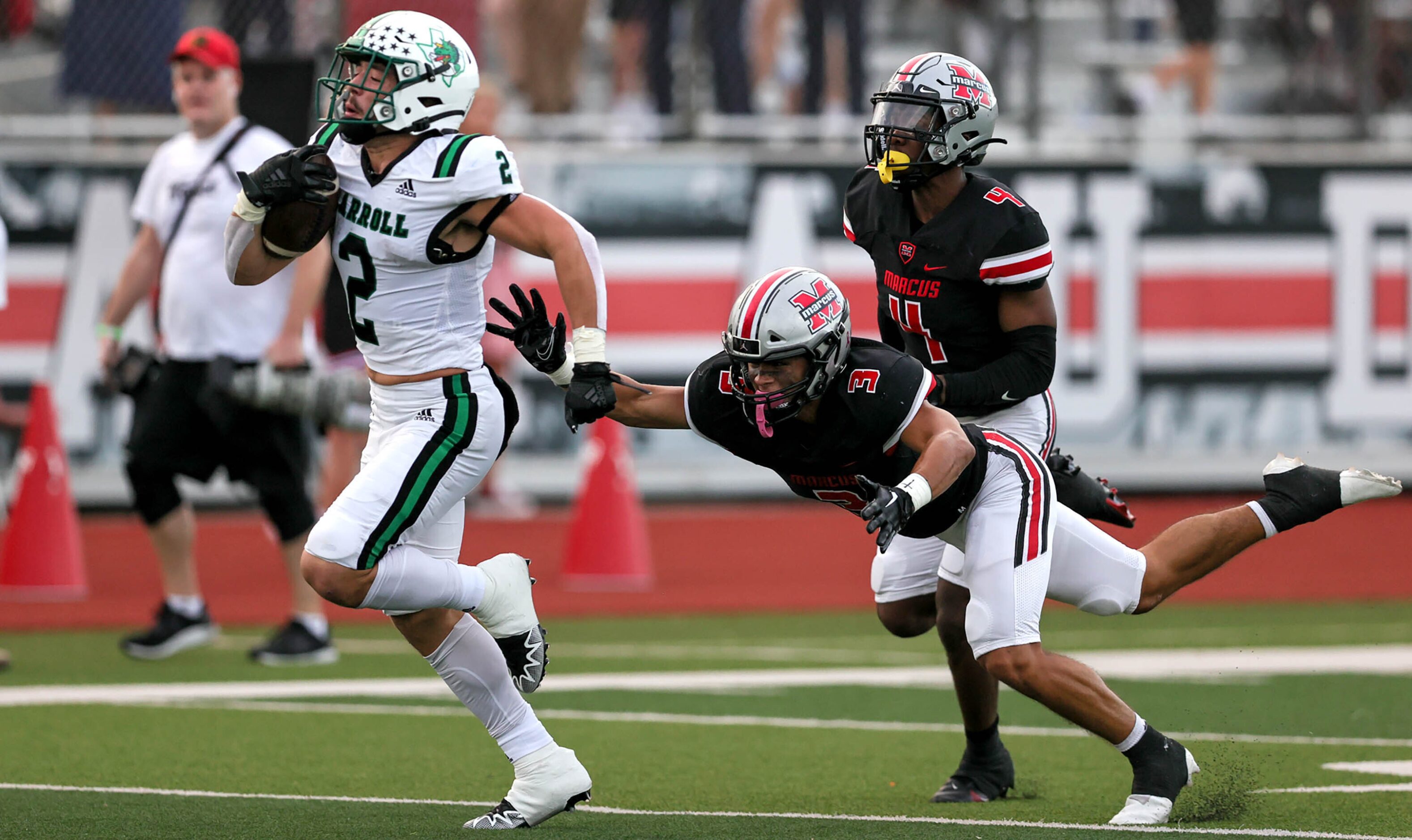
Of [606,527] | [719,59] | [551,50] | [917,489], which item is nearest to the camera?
[917,489]

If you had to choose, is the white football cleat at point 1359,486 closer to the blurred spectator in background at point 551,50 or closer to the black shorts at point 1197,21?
the blurred spectator in background at point 551,50

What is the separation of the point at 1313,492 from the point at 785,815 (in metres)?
1.78

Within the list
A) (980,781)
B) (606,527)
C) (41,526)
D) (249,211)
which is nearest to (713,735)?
(980,781)

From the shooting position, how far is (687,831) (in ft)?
15.0

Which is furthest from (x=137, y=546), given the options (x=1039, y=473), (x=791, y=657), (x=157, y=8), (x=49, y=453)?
(x=1039, y=473)

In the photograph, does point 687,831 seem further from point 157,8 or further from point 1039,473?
point 157,8

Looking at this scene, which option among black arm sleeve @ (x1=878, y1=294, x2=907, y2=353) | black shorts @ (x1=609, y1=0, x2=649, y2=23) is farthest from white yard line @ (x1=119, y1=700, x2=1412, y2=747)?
black shorts @ (x1=609, y1=0, x2=649, y2=23)

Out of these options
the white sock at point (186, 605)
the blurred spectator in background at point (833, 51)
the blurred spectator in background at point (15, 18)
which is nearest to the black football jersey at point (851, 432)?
the white sock at point (186, 605)

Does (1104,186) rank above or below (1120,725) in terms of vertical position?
above

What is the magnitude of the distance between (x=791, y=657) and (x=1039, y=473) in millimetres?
3211

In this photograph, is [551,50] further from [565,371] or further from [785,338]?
[785,338]

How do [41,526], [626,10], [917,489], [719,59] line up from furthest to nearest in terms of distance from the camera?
[626,10] → [719,59] → [41,526] → [917,489]

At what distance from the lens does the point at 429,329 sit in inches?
191

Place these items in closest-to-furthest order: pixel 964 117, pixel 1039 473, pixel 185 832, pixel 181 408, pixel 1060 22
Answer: pixel 185 832
pixel 1039 473
pixel 964 117
pixel 181 408
pixel 1060 22
